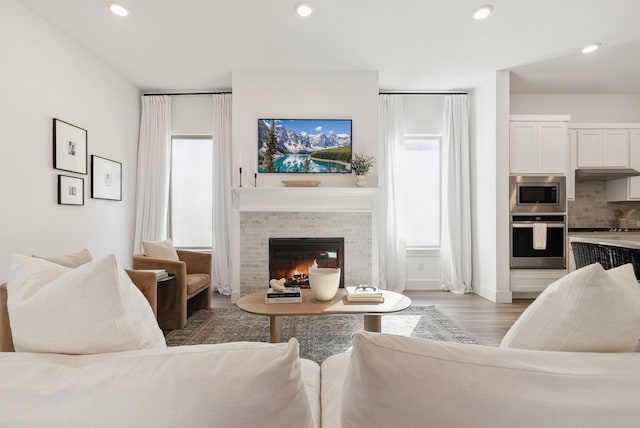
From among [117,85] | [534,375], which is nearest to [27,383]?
[534,375]

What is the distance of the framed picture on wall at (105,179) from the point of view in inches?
148

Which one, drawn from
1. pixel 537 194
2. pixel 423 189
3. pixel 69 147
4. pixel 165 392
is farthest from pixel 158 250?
pixel 537 194

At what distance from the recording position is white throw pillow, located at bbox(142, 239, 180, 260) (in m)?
3.59

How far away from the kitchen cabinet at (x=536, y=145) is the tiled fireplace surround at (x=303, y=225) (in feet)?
6.28

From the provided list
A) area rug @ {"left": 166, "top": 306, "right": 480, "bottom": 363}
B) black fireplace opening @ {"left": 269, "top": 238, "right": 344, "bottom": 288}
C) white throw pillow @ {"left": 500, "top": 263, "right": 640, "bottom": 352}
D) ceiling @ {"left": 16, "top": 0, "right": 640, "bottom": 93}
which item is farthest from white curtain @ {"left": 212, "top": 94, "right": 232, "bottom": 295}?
white throw pillow @ {"left": 500, "top": 263, "right": 640, "bottom": 352}

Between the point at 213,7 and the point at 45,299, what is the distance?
9.50 ft

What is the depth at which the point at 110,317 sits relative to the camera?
834 millimetres

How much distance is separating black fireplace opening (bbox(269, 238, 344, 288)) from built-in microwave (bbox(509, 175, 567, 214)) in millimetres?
2291

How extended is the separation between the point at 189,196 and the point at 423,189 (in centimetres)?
346

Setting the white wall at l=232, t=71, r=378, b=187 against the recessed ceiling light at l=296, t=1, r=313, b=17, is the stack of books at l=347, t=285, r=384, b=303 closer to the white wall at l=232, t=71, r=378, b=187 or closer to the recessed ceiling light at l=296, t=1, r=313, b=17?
the white wall at l=232, t=71, r=378, b=187

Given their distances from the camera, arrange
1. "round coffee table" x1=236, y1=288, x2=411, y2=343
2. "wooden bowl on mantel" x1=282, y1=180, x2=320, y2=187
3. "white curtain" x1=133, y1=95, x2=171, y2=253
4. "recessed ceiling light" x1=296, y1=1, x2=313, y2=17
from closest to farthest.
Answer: "round coffee table" x1=236, y1=288, x2=411, y2=343, "recessed ceiling light" x1=296, y1=1, x2=313, y2=17, "wooden bowl on mantel" x1=282, y1=180, x2=320, y2=187, "white curtain" x1=133, y1=95, x2=171, y2=253

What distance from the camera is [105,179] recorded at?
13.1 ft

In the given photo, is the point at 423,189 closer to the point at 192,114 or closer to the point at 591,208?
the point at 591,208

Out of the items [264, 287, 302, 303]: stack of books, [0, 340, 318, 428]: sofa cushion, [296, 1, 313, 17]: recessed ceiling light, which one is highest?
[296, 1, 313, 17]: recessed ceiling light
